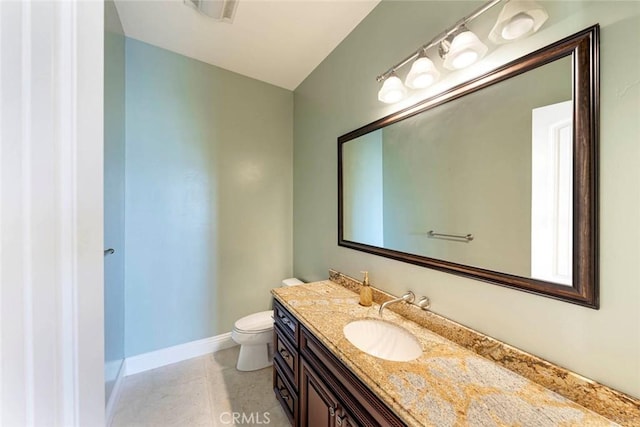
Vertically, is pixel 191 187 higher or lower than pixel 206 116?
lower

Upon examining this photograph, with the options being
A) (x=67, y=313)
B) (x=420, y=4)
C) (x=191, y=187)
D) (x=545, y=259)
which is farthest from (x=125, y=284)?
(x=420, y=4)

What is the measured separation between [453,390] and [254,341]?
1.56m

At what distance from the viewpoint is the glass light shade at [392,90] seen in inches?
52.0

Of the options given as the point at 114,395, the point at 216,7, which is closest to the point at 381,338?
the point at 114,395

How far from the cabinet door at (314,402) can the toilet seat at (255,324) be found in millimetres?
776

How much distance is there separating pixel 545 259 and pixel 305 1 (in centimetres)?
186

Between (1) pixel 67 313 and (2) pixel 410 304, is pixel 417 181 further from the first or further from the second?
(1) pixel 67 313

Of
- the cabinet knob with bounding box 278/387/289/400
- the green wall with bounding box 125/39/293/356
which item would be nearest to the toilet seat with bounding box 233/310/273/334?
the green wall with bounding box 125/39/293/356

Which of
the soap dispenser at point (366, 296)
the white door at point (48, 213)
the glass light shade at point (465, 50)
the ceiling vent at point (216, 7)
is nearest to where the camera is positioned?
the white door at point (48, 213)

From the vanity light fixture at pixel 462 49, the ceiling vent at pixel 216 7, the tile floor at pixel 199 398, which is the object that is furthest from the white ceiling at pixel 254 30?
the tile floor at pixel 199 398

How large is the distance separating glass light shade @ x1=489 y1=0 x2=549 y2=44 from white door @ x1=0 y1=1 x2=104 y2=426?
1.17 metres

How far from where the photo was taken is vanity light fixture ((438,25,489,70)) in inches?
38.3

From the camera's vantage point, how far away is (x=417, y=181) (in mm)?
1305

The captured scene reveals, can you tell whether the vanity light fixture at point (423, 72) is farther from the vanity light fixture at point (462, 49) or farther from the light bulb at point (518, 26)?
the light bulb at point (518, 26)
